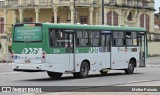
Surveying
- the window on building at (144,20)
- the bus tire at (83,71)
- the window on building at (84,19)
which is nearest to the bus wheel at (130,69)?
the bus tire at (83,71)

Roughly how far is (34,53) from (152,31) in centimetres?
5876

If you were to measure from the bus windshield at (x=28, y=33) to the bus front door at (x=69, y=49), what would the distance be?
1790mm

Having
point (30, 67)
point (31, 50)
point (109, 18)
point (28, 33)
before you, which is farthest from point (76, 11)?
point (30, 67)

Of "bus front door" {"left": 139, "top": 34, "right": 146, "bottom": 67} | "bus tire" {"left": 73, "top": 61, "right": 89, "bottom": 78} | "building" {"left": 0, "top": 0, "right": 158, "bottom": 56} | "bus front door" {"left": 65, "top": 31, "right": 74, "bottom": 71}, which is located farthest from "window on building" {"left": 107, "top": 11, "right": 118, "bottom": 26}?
"bus front door" {"left": 65, "top": 31, "right": 74, "bottom": 71}

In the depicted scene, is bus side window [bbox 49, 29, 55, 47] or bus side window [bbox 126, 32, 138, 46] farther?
bus side window [bbox 126, 32, 138, 46]

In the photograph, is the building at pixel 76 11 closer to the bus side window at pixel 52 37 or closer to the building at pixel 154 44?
→ the building at pixel 154 44

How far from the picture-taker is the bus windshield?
83.0 feet

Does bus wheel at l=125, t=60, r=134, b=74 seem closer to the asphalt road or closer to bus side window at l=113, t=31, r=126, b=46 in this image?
bus side window at l=113, t=31, r=126, b=46

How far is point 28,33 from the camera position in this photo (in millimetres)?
25562

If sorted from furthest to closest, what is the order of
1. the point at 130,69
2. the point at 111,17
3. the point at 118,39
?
the point at 111,17 < the point at 130,69 < the point at 118,39

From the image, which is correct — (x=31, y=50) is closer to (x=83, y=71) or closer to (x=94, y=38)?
(x=83, y=71)

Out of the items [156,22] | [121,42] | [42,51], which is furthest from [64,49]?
[156,22]

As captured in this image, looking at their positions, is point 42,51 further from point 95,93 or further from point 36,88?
point 95,93

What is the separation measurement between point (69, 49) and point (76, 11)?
4589cm
